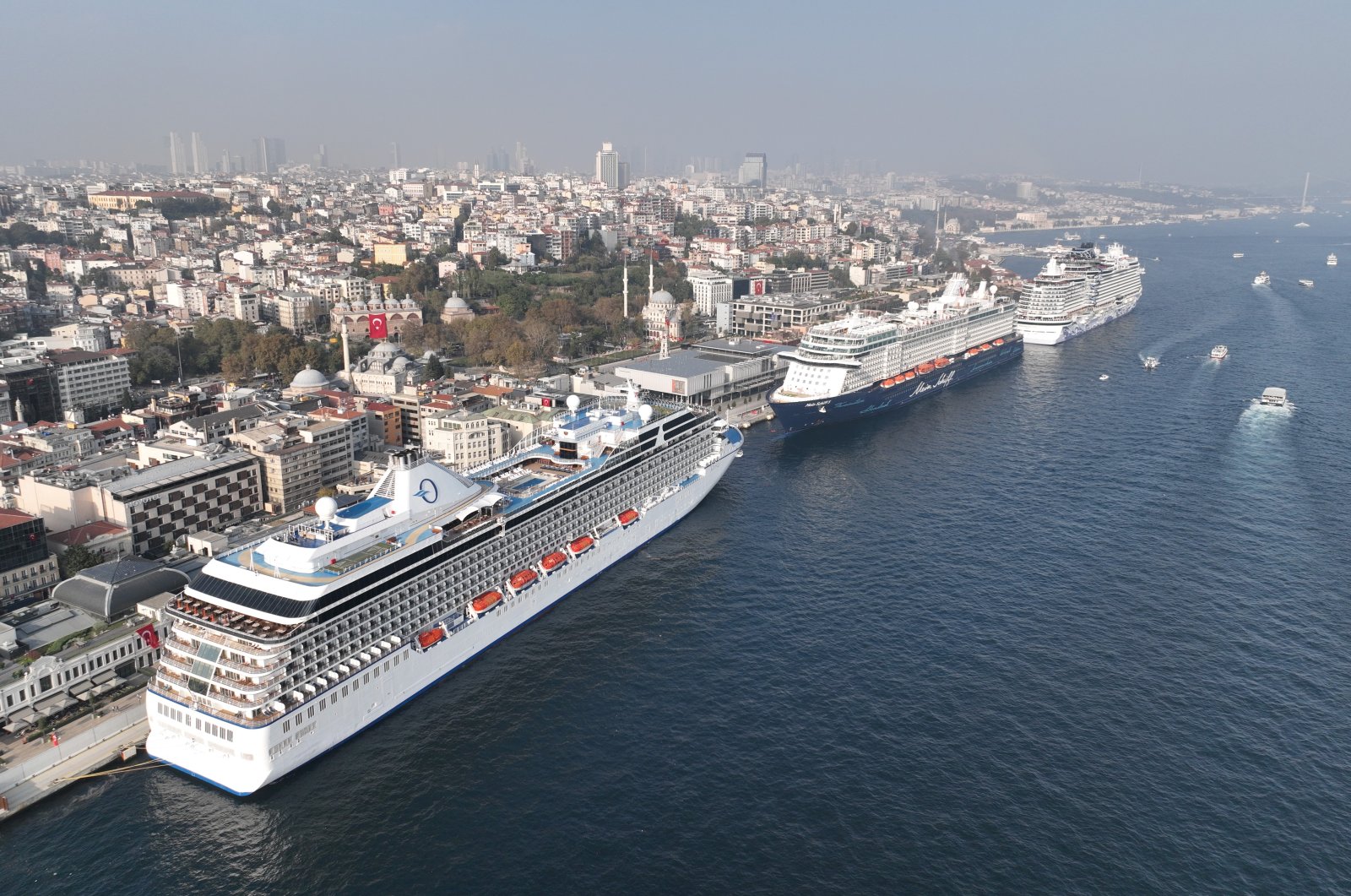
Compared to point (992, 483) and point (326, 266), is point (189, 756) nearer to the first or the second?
point (992, 483)

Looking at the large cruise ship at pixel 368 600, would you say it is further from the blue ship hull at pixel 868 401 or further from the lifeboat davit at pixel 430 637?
the blue ship hull at pixel 868 401

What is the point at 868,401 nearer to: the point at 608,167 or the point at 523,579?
the point at 523,579

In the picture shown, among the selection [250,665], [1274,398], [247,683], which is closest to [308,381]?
[250,665]

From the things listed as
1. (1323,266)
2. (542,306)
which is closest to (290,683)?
(542,306)

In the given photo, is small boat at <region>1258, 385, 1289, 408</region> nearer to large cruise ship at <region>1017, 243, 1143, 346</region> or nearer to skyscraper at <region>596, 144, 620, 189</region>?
large cruise ship at <region>1017, 243, 1143, 346</region>

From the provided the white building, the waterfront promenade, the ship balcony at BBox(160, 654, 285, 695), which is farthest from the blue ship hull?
the waterfront promenade
